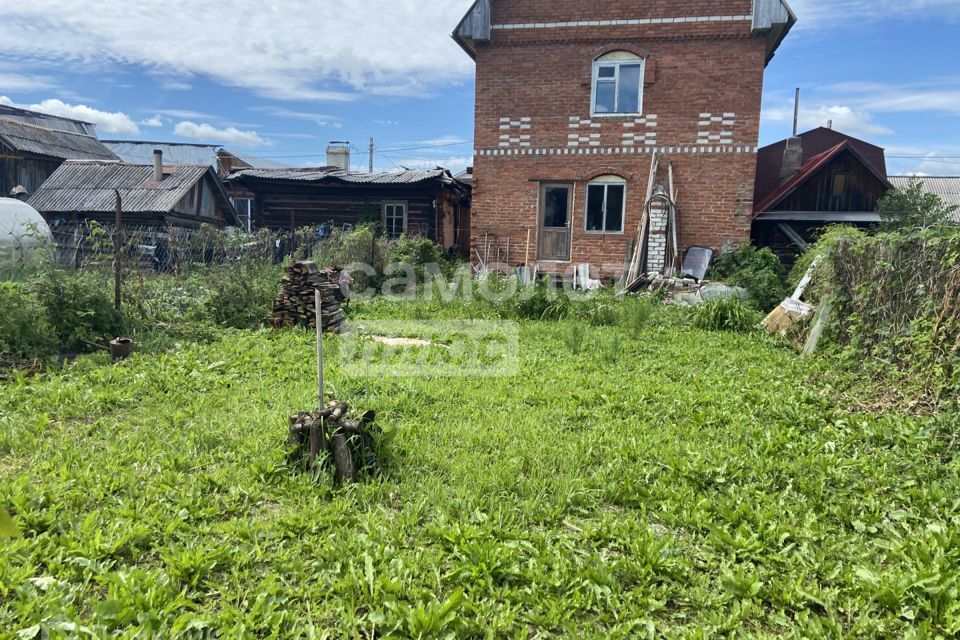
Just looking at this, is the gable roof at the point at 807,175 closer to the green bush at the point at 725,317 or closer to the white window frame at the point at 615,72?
the white window frame at the point at 615,72

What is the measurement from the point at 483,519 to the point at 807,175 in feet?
46.6

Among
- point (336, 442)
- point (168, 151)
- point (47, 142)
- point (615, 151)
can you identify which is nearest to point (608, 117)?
point (615, 151)

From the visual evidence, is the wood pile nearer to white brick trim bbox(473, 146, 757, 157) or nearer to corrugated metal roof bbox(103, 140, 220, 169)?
white brick trim bbox(473, 146, 757, 157)

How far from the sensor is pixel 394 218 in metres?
18.9

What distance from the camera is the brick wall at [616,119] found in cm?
1344

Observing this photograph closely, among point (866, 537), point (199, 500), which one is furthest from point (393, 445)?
point (866, 537)

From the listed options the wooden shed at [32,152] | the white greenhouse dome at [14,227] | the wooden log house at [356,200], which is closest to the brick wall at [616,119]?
the wooden log house at [356,200]

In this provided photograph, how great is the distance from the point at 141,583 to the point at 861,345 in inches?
248

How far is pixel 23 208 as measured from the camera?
1431cm

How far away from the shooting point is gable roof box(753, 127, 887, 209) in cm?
1675

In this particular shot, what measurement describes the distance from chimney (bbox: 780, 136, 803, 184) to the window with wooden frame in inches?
427

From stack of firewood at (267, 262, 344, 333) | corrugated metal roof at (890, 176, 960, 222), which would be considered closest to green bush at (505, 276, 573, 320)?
stack of firewood at (267, 262, 344, 333)

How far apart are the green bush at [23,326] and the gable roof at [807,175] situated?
47.3 feet

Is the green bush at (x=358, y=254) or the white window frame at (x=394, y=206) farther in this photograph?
the white window frame at (x=394, y=206)
